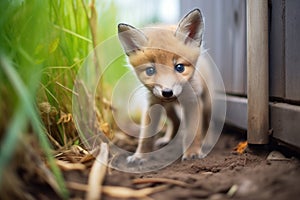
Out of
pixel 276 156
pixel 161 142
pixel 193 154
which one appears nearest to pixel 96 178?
pixel 276 156

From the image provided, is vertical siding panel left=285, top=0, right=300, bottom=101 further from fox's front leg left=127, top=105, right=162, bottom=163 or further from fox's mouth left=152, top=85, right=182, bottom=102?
fox's front leg left=127, top=105, right=162, bottom=163

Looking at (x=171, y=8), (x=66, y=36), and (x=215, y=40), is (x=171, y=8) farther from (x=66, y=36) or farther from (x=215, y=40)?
(x=66, y=36)

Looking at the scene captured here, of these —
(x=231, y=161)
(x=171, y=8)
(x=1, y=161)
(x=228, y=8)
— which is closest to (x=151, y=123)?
(x=231, y=161)

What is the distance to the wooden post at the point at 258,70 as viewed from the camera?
166 centimetres

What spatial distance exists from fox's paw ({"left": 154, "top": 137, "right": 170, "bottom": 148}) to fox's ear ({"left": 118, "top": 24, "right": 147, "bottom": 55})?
26.7 inches

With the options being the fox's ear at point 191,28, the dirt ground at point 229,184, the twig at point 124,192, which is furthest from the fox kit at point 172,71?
the twig at point 124,192

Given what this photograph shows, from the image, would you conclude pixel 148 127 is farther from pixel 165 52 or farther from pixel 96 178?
pixel 96 178

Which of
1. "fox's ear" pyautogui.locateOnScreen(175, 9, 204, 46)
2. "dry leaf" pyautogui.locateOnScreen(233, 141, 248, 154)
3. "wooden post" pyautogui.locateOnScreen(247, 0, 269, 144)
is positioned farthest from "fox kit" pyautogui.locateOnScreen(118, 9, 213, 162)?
"wooden post" pyautogui.locateOnScreen(247, 0, 269, 144)

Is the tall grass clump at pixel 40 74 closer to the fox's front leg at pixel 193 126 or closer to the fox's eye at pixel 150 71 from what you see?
the fox's eye at pixel 150 71

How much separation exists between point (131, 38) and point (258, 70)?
0.63 metres

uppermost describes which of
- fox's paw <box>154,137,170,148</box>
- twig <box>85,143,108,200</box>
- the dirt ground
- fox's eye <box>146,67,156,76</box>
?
fox's eye <box>146,67,156,76</box>

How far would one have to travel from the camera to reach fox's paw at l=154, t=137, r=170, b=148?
239 cm

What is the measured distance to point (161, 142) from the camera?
2488mm

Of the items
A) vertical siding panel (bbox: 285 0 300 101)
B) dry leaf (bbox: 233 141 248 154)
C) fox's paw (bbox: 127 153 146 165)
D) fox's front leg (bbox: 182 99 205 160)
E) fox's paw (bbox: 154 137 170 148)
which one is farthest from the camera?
fox's paw (bbox: 154 137 170 148)
